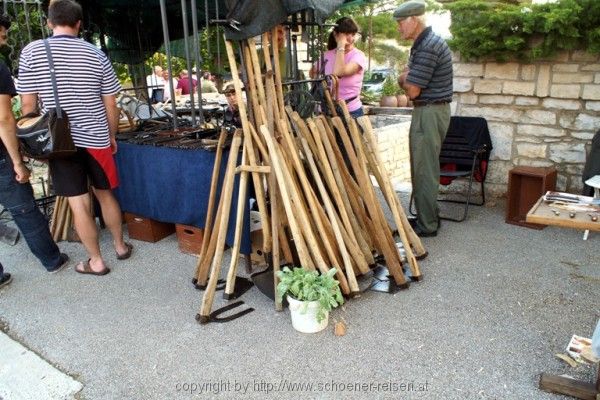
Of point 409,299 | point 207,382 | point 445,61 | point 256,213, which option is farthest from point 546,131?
point 207,382

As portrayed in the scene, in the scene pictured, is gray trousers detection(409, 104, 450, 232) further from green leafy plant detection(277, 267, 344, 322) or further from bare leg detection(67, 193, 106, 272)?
bare leg detection(67, 193, 106, 272)

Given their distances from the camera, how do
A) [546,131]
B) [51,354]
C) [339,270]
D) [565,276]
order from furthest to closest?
[546,131] → [565,276] → [339,270] → [51,354]

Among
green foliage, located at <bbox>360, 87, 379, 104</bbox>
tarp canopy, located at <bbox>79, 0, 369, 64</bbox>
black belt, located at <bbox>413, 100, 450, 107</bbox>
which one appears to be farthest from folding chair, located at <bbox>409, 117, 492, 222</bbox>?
green foliage, located at <bbox>360, 87, 379, 104</bbox>

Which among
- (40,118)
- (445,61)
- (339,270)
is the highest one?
(445,61)

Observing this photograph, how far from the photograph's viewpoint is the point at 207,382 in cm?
248

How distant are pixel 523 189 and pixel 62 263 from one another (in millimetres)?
4121

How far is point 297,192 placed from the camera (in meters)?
3.13

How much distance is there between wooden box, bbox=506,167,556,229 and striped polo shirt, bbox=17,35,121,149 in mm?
3576

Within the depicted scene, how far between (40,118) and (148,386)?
6.31ft

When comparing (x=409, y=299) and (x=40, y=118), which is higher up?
(x=40, y=118)

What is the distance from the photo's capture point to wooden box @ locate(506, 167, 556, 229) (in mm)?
4414

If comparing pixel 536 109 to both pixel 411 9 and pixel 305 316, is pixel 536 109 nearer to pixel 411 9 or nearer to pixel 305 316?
pixel 411 9

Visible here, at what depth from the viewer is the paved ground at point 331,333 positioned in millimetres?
2439

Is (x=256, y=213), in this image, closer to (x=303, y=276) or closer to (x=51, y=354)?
(x=303, y=276)
